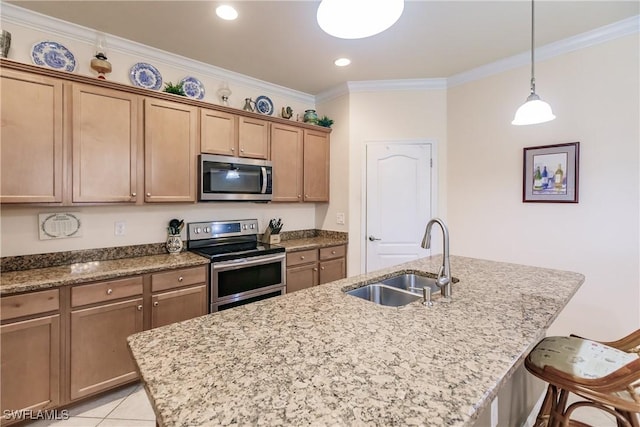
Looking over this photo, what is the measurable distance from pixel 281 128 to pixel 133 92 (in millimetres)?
1425

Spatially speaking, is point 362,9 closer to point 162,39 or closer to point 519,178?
point 162,39

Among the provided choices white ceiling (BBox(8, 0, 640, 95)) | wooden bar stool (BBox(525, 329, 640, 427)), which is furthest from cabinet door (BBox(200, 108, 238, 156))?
wooden bar stool (BBox(525, 329, 640, 427))

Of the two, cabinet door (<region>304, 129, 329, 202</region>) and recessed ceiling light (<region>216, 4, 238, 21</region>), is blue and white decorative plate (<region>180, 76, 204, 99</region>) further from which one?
cabinet door (<region>304, 129, 329, 202</region>)

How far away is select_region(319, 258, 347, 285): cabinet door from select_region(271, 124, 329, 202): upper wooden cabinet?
786 mm

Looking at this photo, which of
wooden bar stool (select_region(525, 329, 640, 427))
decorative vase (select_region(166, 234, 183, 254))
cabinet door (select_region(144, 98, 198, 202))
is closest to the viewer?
wooden bar stool (select_region(525, 329, 640, 427))

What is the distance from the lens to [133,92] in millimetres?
2326

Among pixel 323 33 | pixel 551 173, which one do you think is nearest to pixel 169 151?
pixel 323 33

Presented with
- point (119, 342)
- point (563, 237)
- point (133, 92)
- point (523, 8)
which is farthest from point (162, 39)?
point (563, 237)

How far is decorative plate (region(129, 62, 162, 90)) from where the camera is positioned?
2596 millimetres

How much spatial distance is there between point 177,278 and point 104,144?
3.75 feet

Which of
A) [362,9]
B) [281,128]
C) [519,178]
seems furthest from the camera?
[281,128]

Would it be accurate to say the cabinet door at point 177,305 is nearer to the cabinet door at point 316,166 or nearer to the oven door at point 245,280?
the oven door at point 245,280

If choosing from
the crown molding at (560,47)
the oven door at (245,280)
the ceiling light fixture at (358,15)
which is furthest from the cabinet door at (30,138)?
the crown molding at (560,47)

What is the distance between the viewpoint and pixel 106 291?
6.54 feet
